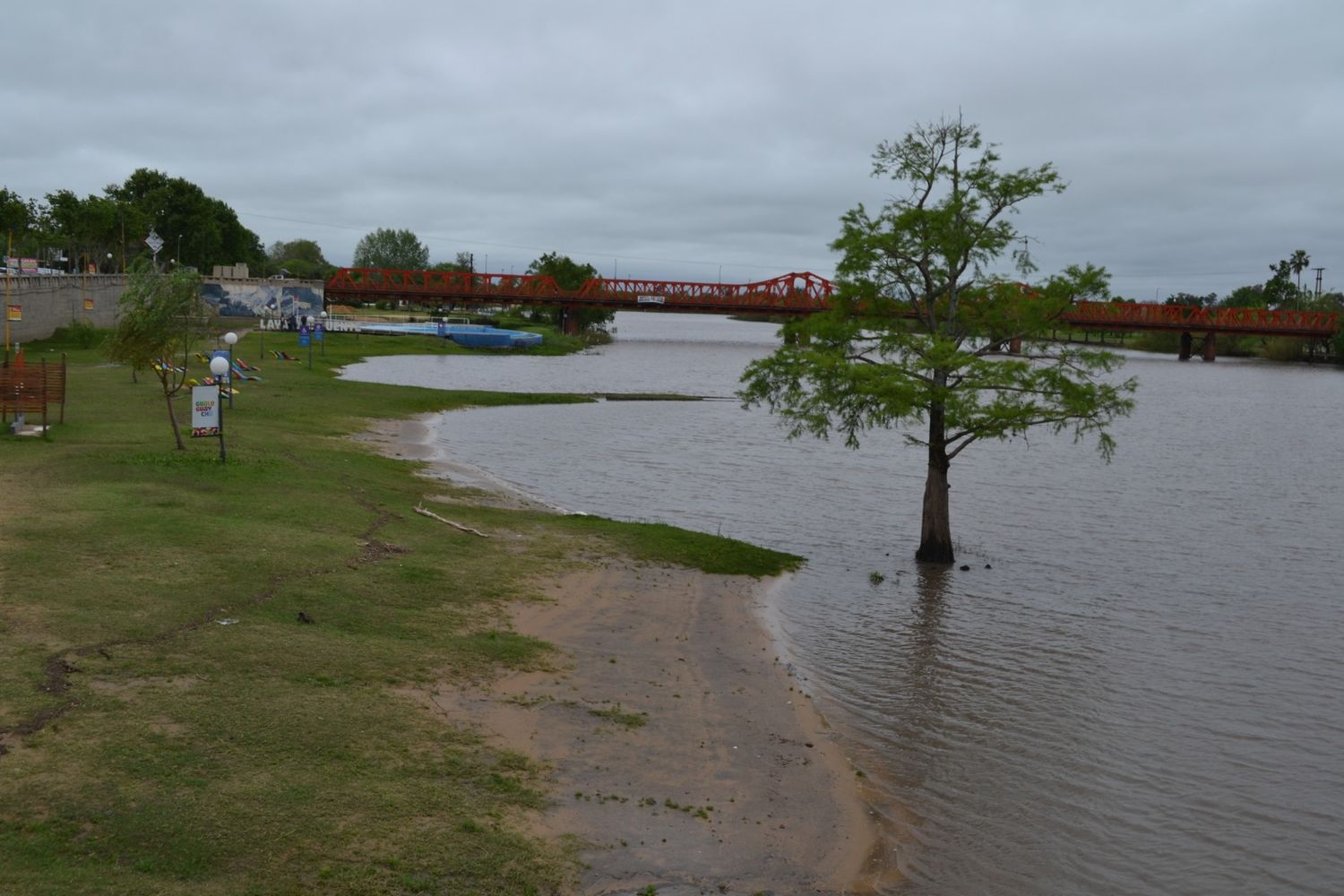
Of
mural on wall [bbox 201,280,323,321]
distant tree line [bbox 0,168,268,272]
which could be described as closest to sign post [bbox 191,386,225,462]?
distant tree line [bbox 0,168,268,272]

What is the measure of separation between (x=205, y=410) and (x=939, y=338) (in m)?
16.7

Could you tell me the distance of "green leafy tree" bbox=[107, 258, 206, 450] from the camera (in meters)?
25.0

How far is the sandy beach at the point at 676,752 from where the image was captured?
10484mm

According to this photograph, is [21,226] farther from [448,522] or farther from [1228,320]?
[1228,320]

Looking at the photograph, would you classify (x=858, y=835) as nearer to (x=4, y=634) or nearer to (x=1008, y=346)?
(x=4, y=634)

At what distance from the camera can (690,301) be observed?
166625mm

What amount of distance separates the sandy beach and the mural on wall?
105771 millimetres

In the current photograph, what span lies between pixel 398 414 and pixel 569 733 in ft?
124

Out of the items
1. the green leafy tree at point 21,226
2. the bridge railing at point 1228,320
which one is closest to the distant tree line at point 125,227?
the green leafy tree at point 21,226

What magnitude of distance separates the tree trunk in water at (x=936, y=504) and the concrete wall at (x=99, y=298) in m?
18.3

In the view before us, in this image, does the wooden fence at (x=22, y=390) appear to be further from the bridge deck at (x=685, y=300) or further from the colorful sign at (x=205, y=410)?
the bridge deck at (x=685, y=300)

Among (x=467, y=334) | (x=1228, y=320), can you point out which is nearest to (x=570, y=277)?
(x=467, y=334)

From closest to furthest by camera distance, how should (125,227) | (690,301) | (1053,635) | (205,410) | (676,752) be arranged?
(676,752) < (1053,635) < (205,410) < (125,227) < (690,301)

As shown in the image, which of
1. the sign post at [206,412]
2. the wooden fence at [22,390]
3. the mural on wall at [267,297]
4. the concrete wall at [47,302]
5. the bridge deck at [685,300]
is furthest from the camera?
the bridge deck at [685,300]
